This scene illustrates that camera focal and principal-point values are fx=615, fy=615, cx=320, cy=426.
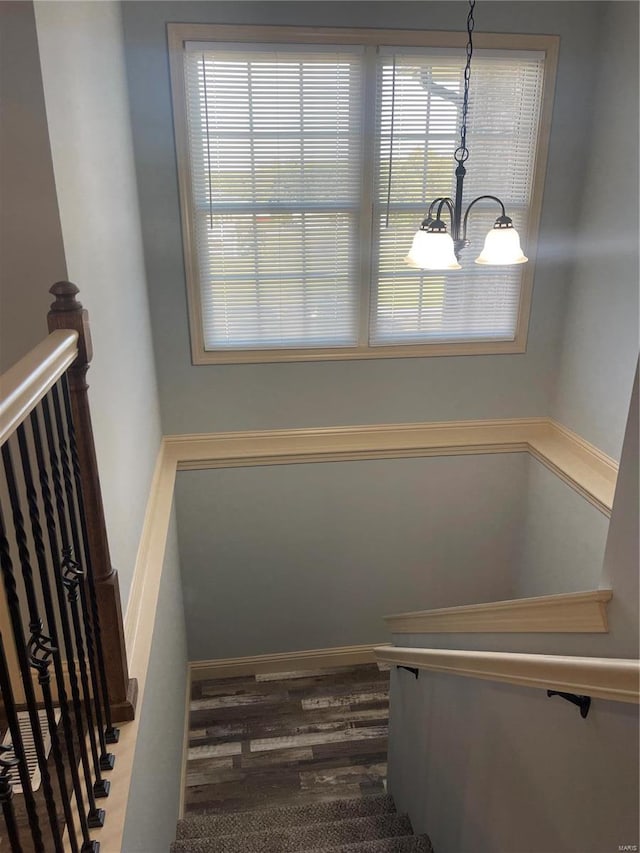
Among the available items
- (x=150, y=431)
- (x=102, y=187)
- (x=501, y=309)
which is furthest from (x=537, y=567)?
(x=102, y=187)

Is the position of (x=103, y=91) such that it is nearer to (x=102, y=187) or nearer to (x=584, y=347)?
(x=102, y=187)

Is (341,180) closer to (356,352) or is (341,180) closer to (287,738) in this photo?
(356,352)

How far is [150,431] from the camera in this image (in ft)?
10.2

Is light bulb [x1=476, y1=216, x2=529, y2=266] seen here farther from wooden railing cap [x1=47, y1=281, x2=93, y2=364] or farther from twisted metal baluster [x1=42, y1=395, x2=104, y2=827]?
twisted metal baluster [x1=42, y1=395, x2=104, y2=827]

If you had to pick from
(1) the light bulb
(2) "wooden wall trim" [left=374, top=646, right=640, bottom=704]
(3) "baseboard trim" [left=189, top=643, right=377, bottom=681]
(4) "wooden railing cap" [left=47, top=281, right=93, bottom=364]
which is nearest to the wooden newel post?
(4) "wooden railing cap" [left=47, top=281, right=93, bottom=364]

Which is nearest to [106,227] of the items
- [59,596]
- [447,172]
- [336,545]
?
[59,596]

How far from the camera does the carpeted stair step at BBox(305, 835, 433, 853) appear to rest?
2.27 meters

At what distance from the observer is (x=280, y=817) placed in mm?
2811

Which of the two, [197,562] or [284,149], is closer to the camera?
[284,149]

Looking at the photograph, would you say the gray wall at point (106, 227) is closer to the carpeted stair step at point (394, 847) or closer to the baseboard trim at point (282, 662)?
the carpeted stair step at point (394, 847)

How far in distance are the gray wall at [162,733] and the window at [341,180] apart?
1424 mm

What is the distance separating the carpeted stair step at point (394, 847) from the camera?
2.27 metres

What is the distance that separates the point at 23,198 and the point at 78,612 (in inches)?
41.1

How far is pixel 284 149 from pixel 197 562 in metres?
2.41
